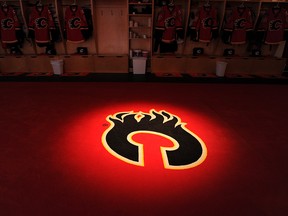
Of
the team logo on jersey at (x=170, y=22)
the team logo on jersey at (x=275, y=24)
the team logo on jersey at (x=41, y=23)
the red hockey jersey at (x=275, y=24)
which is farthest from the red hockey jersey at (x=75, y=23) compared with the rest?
the team logo on jersey at (x=275, y=24)

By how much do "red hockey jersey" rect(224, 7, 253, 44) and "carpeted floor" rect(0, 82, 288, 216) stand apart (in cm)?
202

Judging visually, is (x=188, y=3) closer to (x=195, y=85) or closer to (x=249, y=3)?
(x=249, y=3)

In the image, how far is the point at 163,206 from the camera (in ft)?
4.73

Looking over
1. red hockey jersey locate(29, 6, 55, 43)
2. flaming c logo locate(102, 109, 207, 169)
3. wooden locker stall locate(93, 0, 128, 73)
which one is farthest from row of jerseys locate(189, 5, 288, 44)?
red hockey jersey locate(29, 6, 55, 43)

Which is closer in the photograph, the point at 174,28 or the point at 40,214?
the point at 40,214

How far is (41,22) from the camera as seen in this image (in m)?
4.61

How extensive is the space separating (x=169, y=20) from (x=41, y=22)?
9.70 ft

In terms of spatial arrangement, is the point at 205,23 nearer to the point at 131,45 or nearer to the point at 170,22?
the point at 170,22

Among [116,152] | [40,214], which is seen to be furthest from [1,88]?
[40,214]

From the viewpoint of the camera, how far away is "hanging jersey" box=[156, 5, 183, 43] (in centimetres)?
467

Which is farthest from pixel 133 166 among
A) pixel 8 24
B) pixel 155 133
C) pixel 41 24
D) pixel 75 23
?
pixel 8 24

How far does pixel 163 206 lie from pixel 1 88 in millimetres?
3840

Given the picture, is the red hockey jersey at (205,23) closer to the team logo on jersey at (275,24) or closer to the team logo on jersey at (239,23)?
the team logo on jersey at (239,23)

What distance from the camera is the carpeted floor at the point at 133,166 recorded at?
146 cm
